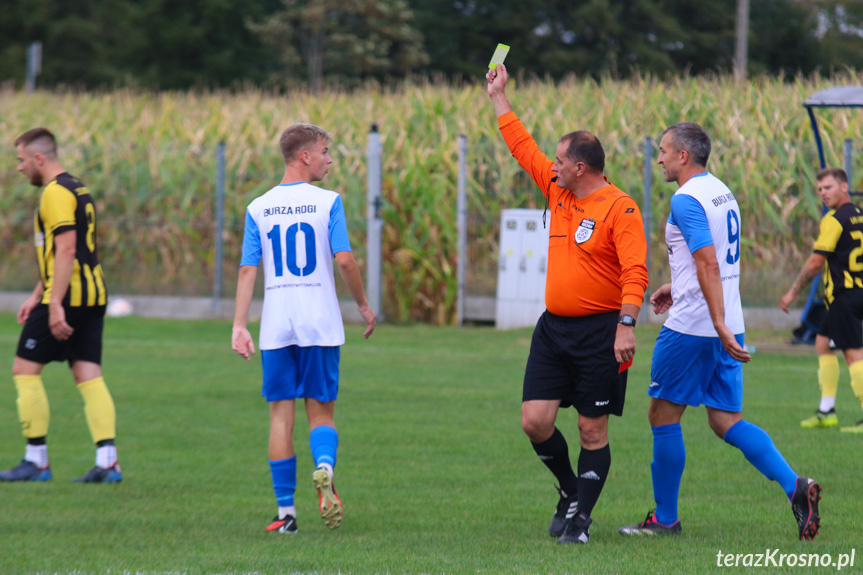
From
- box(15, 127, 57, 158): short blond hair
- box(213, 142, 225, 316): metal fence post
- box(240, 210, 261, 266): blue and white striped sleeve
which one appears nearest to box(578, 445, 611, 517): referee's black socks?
box(240, 210, 261, 266): blue and white striped sleeve

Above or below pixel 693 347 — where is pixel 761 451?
below

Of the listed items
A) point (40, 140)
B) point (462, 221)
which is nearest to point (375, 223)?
point (462, 221)

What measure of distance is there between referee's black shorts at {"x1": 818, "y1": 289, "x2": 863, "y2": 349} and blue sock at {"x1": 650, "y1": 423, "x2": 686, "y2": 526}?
3.41 m

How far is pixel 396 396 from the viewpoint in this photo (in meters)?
10.4

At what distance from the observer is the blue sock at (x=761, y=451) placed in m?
5.44

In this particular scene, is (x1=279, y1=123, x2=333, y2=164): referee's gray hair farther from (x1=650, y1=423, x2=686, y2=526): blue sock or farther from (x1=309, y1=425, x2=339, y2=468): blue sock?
(x1=650, y1=423, x2=686, y2=526): blue sock

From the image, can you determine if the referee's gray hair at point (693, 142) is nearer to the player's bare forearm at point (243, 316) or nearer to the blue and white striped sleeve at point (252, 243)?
the blue and white striped sleeve at point (252, 243)

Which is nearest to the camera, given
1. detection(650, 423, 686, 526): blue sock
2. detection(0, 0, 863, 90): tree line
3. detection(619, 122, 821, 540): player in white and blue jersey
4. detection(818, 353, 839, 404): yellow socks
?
detection(619, 122, 821, 540): player in white and blue jersey

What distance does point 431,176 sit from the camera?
57.5ft

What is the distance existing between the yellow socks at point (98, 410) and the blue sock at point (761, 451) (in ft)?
12.9

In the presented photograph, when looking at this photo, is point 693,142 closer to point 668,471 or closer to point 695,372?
point 695,372

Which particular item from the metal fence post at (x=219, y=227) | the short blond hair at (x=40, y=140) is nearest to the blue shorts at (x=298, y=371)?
the short blond hair at (x=40, y=140)

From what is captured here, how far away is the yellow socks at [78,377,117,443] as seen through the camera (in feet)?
23.6

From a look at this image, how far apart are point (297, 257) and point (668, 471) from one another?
2.14 m
